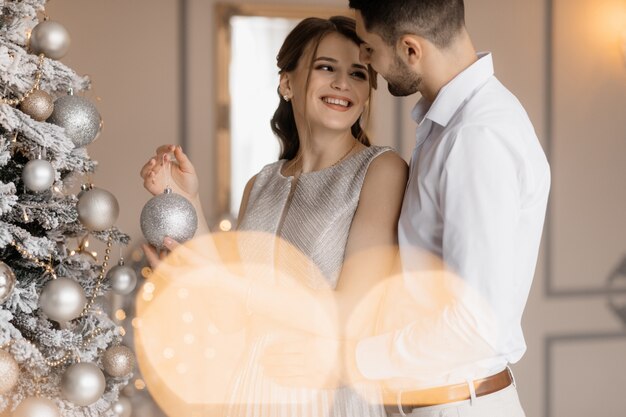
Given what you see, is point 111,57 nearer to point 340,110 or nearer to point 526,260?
point 340,110

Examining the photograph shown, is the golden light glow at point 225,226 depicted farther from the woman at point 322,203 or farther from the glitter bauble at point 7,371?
A: the glitter bauble at point 7,371

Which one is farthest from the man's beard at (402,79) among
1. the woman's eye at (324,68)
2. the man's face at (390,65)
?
the woman's eye at (324,68)

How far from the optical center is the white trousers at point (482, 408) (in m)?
1.42

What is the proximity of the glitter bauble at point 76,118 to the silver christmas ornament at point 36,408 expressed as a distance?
1.57ft

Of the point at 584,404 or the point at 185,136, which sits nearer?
the point at 185,136

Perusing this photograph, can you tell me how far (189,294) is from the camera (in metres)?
2.86

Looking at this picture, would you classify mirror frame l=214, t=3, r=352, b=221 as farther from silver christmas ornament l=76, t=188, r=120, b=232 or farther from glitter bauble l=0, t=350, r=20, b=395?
glitter bauble l=0, t=350, r=20, b=395

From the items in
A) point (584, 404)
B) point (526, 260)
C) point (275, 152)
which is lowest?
point (584, 404)

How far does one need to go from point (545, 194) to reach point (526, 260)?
129 millimetres

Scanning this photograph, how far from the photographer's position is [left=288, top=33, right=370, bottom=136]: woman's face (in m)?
1.76

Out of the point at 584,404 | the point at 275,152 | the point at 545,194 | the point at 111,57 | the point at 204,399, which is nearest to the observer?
the point at 545,194

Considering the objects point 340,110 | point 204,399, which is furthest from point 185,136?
point 340,110

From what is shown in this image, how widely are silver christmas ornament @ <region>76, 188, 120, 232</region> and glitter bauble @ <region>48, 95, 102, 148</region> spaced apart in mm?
103

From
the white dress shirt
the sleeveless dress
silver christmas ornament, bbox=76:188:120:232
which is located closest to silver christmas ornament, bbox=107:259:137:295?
silver christmas ornament, bbox=76:188:120:232
